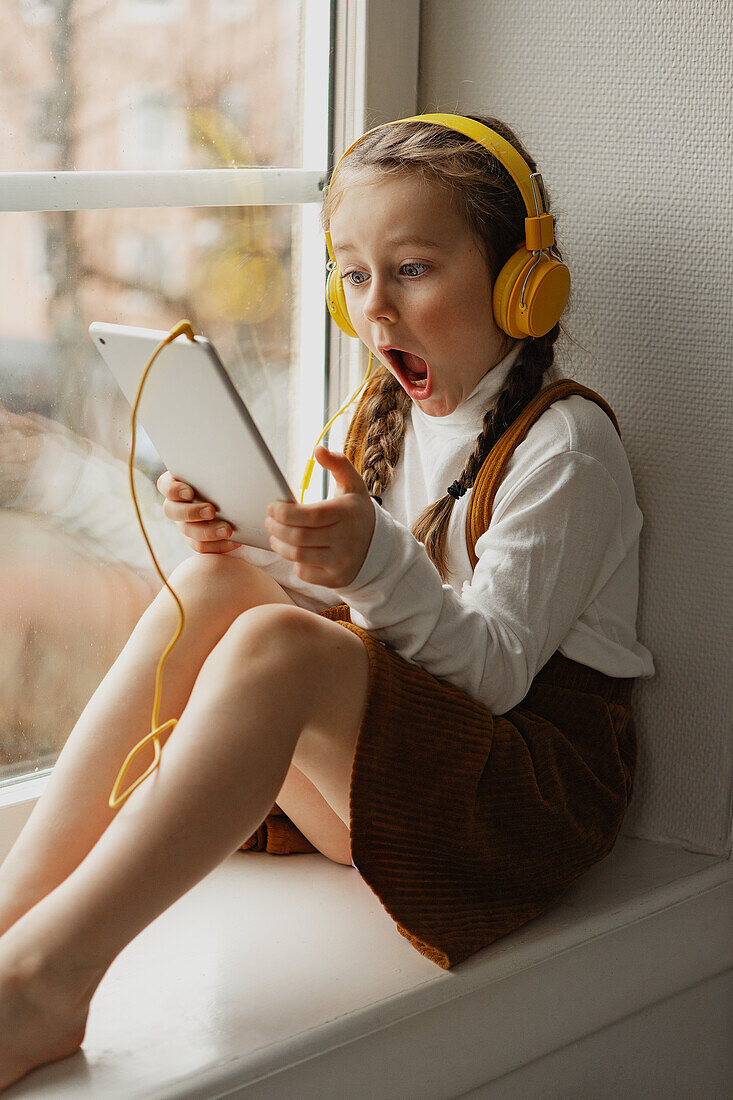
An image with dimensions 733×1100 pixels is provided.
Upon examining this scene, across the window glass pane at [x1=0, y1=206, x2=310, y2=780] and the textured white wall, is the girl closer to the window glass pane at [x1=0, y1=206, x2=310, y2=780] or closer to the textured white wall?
the textured white wall

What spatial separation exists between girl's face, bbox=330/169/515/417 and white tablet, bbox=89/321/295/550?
0.24 meters

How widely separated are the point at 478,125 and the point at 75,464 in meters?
0.52

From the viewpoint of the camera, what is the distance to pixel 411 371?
4.11 ft

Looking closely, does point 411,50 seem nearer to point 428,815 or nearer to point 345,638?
point 345,638

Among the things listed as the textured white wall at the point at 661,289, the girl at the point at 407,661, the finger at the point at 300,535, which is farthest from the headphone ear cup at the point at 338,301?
the finger at the point at 300,535

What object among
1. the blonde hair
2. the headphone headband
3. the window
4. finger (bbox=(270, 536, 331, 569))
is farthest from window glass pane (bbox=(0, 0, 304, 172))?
finger (bbox=(270, 536, 331, 569))

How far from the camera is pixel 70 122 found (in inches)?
46.8

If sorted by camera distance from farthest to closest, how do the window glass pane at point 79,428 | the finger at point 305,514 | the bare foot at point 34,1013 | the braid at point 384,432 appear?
the braid at point 384,432 < the window glass pane at point 79,428 < the finger at point 305,514 < the bare foot at point 34,1013

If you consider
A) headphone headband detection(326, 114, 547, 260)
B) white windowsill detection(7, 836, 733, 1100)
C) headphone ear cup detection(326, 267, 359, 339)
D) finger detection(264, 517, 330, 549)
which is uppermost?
headphone headband detection(326, 114, 547, 260)

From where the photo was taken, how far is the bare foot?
84cm

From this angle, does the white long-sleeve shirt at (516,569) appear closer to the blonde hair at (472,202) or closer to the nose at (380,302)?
the blonde hair at (472,202)

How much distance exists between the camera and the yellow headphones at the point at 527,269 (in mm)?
1144

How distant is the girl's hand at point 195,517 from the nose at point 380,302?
0.24 meters

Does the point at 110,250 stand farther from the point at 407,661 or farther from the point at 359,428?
the point at 407,661
